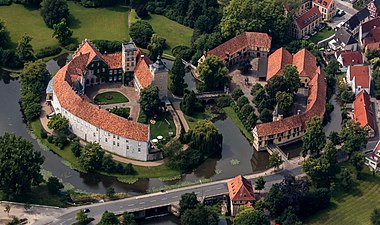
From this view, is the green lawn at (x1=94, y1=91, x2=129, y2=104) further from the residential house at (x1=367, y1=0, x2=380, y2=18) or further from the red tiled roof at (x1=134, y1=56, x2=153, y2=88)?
the residential house at (x1=367, y1=0, x2=380, y2=18)

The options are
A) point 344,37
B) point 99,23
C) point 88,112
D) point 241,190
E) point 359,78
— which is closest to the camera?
point 241,190

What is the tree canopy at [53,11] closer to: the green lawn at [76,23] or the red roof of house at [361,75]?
the green lawn at [76,23]

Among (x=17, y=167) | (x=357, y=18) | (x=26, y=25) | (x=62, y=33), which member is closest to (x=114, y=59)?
(x=62, y=33)

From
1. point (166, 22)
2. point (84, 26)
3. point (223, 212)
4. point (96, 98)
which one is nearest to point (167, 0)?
point (166, 22)

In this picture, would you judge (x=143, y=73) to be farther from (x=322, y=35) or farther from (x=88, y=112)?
(x=322, y=35)

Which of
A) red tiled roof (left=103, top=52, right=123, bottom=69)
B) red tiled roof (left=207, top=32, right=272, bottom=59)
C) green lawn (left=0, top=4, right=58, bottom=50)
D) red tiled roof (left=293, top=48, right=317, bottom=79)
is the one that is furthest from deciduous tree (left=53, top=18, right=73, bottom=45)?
red tiled roof (left=293, top=48, right=317, bottom=79)

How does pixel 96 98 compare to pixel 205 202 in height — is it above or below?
above

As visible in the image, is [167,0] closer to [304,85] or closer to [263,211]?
[304,85]
